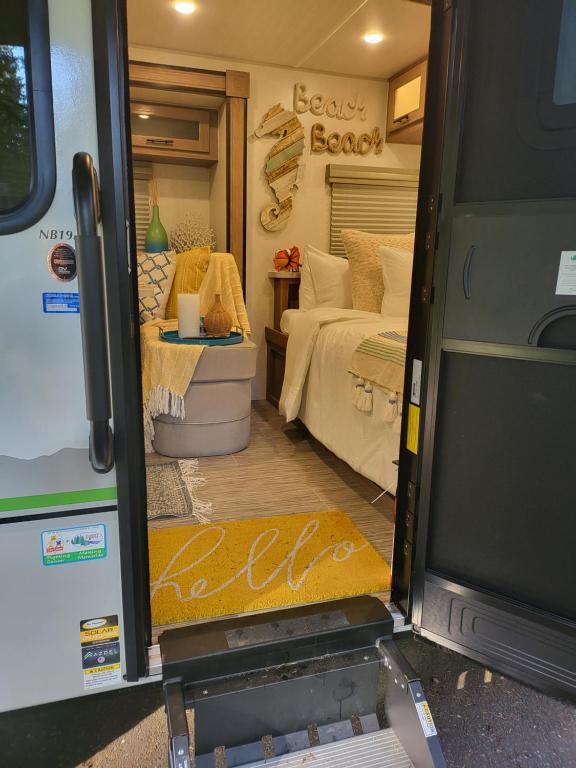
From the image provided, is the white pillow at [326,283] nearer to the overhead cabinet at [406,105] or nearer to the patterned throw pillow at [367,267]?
the patterned throw pillow at [367,267]

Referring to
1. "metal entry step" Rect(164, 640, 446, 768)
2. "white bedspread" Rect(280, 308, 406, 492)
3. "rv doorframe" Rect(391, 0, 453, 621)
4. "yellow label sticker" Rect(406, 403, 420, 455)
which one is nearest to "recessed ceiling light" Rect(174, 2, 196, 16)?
"white bedspread" Rect(280, 308, 406, 492)

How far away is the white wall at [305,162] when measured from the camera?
3715 millimetres

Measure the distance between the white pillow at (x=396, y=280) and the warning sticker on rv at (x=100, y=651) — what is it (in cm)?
238

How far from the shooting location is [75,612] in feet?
4.32

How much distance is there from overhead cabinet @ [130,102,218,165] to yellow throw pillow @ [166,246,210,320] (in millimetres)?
847

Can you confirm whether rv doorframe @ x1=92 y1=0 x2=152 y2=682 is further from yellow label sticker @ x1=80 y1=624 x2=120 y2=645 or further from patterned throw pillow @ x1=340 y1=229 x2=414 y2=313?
patterned throw pillow @ x1=340 y1=229 x2=414 y2=313

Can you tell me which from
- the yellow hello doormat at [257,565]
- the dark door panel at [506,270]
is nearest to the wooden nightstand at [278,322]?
the yellow hello doormat at [257,565]

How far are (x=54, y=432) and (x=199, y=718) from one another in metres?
0.78

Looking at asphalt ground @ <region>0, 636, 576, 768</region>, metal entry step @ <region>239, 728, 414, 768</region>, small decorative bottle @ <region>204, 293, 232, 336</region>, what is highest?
small decorative bottle @ <region>204, 293, 232, 336</region>

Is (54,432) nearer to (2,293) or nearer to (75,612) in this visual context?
(2,293)

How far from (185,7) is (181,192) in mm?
1484

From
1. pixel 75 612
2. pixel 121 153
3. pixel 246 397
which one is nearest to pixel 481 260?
pixel 121 153

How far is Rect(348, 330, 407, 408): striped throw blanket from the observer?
2236 mm

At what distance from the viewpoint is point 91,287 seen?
42.2 inches
